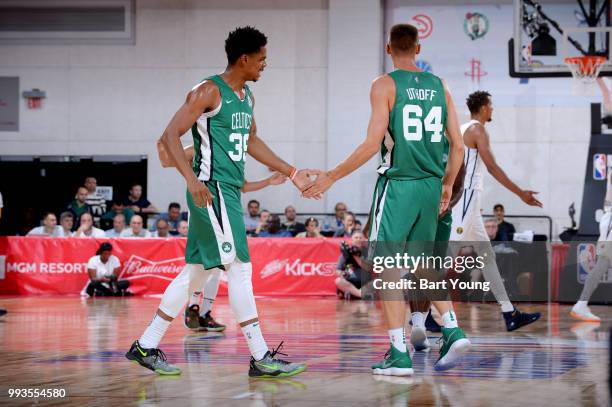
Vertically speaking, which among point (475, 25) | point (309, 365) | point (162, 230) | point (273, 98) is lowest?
point (309, 365)

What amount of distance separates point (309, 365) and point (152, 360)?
108 centimetres

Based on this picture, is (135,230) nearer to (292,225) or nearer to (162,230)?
(162,230)

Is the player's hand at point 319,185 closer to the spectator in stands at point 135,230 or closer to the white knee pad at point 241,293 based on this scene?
the white knee pad at point 241,293

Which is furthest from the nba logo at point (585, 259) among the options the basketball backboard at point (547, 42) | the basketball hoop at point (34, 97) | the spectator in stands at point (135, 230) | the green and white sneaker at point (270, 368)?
the basketball hoop at point (34, 97)

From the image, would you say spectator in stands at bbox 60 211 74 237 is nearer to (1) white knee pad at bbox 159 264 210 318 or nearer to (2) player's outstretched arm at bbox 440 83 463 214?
(1) white knee pad at bbox 159 264 210 318

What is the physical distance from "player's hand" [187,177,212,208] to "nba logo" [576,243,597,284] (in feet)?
33.0

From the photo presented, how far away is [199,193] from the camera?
582cm

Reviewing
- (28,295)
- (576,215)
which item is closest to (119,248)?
(28,295)

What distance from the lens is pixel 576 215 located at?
19609 millimetres

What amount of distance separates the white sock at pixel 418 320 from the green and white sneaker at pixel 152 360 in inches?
84.3

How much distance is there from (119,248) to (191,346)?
332 inches

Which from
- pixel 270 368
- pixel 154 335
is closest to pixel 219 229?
pixel 154 335

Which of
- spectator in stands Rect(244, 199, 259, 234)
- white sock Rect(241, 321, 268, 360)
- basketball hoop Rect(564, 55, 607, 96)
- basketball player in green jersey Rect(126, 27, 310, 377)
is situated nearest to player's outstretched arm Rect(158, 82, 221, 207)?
basketball player in green jersey Rect(126, 27, 310, 377)

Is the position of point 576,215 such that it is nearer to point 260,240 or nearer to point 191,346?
point 260,240
